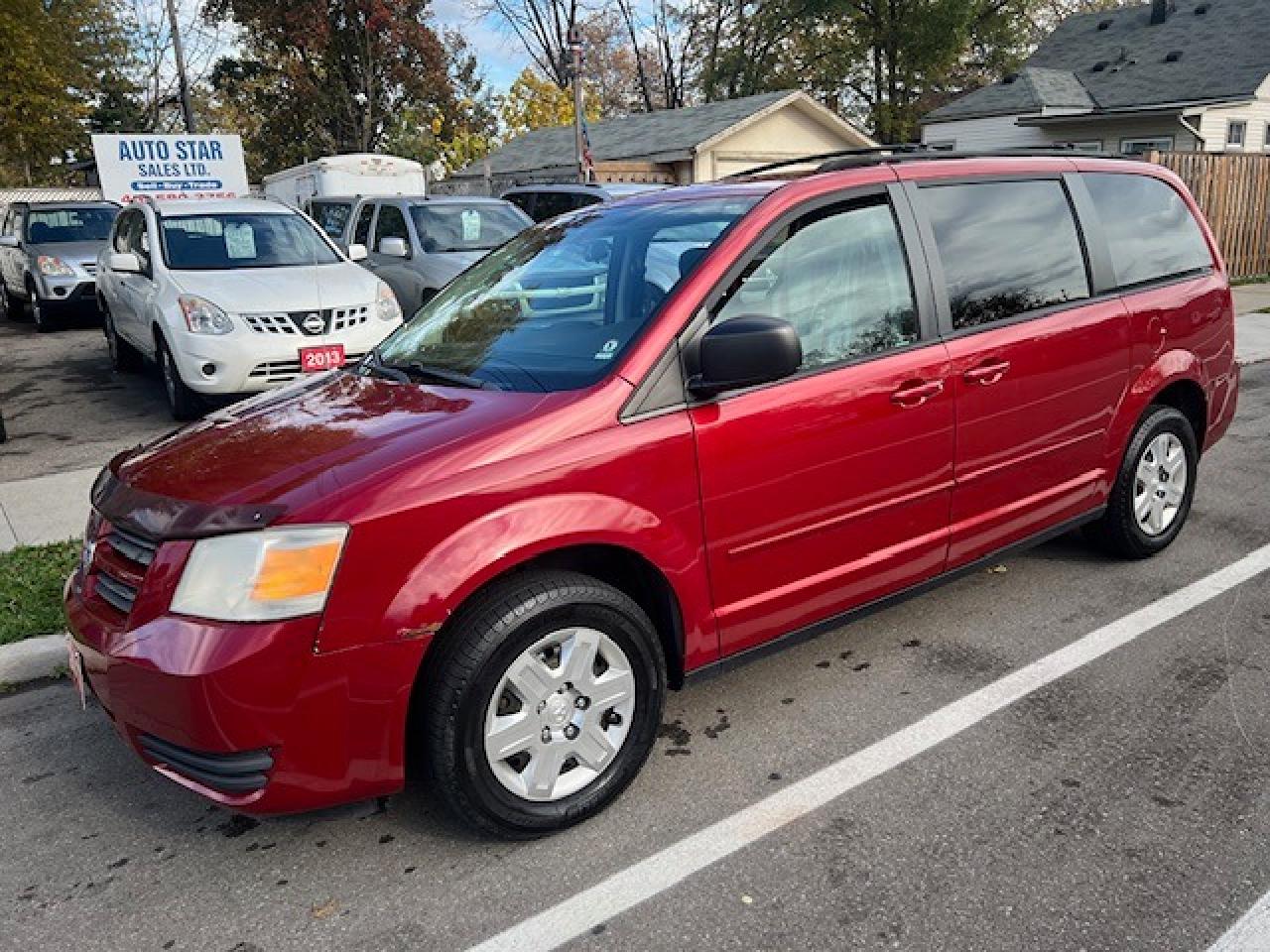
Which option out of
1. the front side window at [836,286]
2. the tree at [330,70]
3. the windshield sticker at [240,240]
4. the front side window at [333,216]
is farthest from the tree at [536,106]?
the front side window at [836,286]

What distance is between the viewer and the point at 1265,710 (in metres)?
3.24

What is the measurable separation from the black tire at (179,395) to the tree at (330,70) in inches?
1282

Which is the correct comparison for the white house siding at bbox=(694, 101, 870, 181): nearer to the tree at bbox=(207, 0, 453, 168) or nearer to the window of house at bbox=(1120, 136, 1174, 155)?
the window of house at bbox=(1120, 136, 1174, 155)

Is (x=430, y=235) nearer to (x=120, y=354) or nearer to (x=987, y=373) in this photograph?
(x=120, y=354)

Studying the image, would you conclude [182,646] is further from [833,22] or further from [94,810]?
[833,22]

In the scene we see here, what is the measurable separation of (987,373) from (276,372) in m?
5.49

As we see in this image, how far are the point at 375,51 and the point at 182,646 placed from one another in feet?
131

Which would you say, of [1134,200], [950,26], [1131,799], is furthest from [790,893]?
[950,26]

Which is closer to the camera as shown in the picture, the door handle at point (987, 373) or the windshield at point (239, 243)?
the door handle at point (987, 373)

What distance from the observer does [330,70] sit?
3881 cm

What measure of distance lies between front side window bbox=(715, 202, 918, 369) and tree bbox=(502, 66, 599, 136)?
38.4m

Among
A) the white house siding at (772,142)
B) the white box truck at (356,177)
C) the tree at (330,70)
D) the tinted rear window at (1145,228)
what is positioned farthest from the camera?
the tree at (330,70)

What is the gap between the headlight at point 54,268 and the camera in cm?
1350

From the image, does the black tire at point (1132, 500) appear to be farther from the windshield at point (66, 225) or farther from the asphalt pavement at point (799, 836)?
the windshield at point (66, 225)
